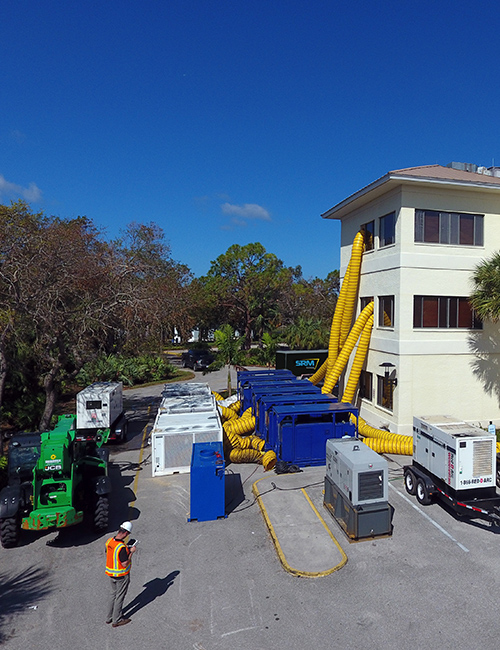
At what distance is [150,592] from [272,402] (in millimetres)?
9178

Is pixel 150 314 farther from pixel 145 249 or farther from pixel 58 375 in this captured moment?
pixel 145 249

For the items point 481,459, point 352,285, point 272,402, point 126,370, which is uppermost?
point 352,285

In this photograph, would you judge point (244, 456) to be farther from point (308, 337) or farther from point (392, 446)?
point (308, 337)

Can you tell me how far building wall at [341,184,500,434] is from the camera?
58.9 ft

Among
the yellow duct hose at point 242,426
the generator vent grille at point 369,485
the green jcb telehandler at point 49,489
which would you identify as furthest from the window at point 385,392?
the green jcb telehandler at point 49,489

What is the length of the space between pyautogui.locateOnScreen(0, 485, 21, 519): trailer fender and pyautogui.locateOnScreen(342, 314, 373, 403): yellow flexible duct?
1446 cm

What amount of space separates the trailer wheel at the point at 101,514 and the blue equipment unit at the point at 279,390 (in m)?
8.60

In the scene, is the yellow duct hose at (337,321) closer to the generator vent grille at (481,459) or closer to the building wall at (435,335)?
the building wall at (435,335)

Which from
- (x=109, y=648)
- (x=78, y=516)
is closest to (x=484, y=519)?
(x=109, y=648)

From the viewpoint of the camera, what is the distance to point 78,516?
973cm

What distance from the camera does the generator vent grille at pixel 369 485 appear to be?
10.0m

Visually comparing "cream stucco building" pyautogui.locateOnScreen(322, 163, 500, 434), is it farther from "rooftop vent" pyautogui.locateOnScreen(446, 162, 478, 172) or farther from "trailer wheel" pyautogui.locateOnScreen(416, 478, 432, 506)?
"trailer wheel" pyautogui.locateOnScreen(416, 478, 432, 506)

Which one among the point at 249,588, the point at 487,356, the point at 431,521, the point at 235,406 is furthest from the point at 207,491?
the point at 487,356

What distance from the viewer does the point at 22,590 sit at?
849cm
